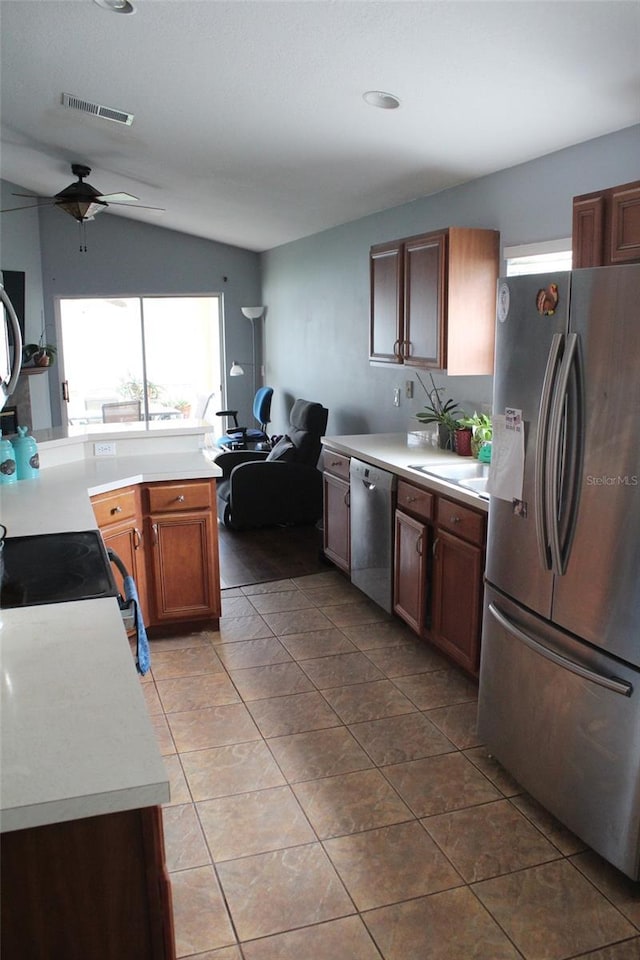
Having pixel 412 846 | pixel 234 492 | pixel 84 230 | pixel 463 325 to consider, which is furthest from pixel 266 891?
pixel 84 230

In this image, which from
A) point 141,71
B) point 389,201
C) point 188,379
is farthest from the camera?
point 188,379

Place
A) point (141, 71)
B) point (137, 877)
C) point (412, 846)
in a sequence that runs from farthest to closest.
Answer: point (141, 71)
point (412, 846)
point (137, 877)

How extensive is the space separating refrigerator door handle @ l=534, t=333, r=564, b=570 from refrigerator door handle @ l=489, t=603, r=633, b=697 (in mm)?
265

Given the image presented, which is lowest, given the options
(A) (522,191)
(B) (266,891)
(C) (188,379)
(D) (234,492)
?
(B) (266,891)

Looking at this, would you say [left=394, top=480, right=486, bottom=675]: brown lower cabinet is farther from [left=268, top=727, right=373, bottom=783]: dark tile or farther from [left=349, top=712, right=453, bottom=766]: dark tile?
[left=268, top=727, right=373, bottom=783]: dark tile

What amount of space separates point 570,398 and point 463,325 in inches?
65.2

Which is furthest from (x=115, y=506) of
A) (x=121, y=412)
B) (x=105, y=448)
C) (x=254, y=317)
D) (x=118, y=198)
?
(x=254, y=317)

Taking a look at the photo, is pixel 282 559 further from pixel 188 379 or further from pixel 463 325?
pixel 188 379

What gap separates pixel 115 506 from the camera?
351 cm

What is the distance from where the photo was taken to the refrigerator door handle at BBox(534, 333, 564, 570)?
7.49 feet

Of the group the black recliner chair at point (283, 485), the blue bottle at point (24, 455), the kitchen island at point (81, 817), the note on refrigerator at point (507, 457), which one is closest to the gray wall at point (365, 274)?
the black recliner chair at point (283, 485)

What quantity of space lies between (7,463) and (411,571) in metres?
1.96

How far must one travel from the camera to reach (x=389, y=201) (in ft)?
16.4

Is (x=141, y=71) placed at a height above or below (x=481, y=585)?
above
